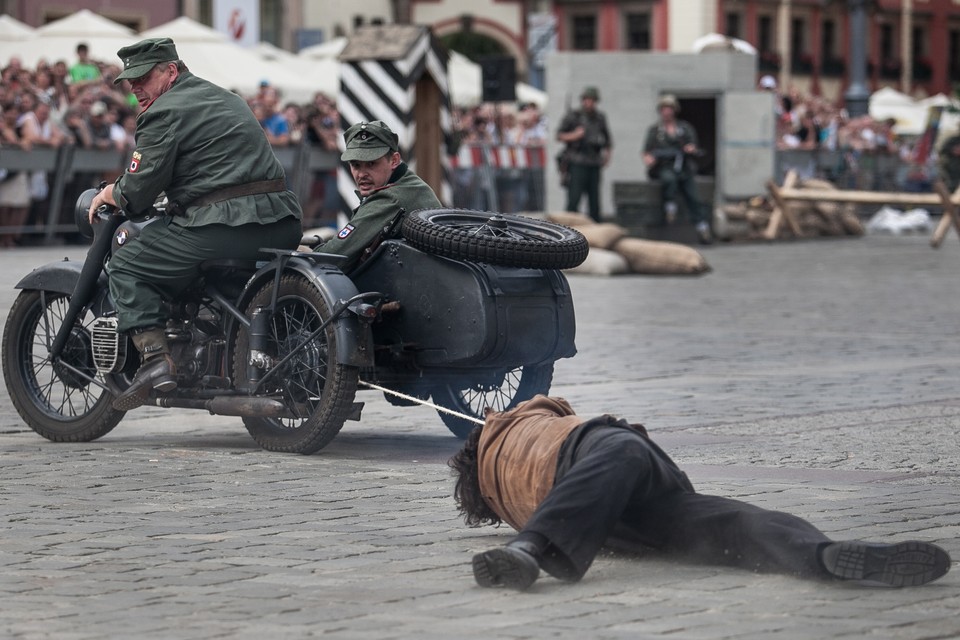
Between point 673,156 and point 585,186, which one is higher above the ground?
point 673,156

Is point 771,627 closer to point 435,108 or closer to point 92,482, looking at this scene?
point 92,482

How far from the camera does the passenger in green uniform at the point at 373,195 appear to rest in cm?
879

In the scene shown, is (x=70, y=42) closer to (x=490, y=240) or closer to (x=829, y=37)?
(x=490, y=240)

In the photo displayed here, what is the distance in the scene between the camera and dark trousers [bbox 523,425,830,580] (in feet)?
18.2

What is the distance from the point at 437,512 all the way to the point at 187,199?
93.2 inches

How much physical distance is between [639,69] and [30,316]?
20.3 m

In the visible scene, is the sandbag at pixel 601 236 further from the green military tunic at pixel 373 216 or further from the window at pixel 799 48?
the window at pixel 799 48

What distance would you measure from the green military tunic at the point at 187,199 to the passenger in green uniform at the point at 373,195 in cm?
31

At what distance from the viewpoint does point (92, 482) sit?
7.81m

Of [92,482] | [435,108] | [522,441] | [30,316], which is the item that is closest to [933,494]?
[522,441]

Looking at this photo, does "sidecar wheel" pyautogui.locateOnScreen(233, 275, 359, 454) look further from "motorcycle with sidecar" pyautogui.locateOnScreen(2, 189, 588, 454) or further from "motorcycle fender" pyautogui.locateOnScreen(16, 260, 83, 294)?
"motorcycle fender" pyautogui.locateOnScreen(16, 260, 83, 294)

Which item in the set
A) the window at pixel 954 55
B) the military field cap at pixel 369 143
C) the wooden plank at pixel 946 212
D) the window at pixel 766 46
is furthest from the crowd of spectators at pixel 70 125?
the window at pixel 954 55

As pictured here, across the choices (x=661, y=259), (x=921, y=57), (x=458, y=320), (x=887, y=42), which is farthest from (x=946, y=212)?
(x=921, y=57)

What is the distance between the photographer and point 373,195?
8.88 m
